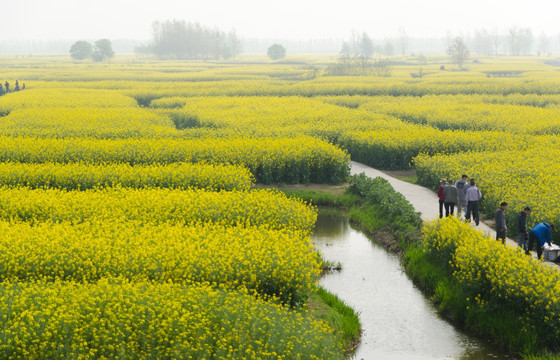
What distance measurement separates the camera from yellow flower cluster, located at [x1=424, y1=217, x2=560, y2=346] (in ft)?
46.8

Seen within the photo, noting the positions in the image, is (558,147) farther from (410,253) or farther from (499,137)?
(410,253)

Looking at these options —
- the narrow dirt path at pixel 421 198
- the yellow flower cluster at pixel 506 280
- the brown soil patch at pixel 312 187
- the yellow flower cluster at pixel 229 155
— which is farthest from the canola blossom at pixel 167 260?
the yellow flower cluster at pixel 229 155

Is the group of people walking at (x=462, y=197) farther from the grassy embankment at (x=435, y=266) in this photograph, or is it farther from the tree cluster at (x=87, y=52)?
the tree cluster at (x=87, y=52)

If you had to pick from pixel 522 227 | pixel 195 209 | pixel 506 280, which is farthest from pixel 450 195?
pixel 195 209

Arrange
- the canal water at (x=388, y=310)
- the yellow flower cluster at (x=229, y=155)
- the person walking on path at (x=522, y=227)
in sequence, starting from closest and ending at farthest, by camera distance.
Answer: the canal water at (x=388, y=310)
the person walking on path at (x=522, y=227)
the yellow flower cluster at (x=229, y=155)

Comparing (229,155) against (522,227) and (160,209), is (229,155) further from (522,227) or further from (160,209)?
(522,227)

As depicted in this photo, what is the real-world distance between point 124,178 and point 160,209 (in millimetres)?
6006

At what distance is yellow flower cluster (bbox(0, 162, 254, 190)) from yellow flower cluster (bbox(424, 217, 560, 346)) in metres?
10.9

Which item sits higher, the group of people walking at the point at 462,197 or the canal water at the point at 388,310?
the group of people walking at the point at 462,197

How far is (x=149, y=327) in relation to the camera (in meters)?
12.1

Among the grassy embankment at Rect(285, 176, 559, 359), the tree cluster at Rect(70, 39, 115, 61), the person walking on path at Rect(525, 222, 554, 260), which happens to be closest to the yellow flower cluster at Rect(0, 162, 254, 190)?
the grassy embankment at Rect(285, 176, 559, 359)

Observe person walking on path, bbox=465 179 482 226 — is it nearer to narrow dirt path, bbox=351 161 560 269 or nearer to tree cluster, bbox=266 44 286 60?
narrow dirt path, bbox=351 161 560 269

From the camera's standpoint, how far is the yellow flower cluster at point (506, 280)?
46.8 ft

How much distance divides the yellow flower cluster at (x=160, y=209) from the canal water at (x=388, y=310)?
1.93m
